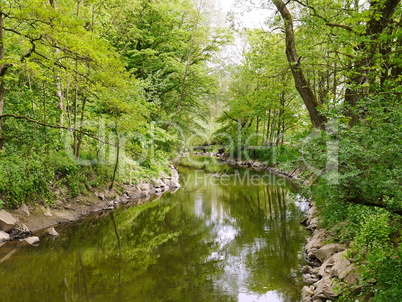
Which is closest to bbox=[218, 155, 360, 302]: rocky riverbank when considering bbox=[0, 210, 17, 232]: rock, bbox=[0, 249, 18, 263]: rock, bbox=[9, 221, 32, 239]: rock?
bbox=[0, 249, 18, 263]: rock

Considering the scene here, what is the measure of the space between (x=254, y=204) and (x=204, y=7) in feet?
44.8

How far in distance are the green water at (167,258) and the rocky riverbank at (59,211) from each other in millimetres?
524

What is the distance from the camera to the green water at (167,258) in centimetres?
566

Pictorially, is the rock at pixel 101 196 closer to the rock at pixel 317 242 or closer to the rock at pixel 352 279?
the rock at pixel 317 242

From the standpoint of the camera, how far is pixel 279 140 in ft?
86.0

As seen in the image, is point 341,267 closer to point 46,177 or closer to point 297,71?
point 297,71

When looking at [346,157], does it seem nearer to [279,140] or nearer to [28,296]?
[28,296]

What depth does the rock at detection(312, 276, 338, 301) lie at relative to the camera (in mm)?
4738

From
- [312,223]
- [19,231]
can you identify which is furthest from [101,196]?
[312,223]

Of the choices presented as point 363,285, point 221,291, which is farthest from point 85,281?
point 363,285

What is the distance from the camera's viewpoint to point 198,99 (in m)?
21.8

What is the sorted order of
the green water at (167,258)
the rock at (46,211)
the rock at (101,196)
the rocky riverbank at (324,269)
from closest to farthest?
the rocky riverbank at (324,269) < the green water at (167,258) < the rock at (46,211) < the rock at (101,196)

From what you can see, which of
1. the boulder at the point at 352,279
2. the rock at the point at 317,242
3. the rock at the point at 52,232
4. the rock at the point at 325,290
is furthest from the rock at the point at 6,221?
the boulder at the point at 352,279

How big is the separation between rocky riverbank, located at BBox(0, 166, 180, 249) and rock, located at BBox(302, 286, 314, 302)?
7.21 meters
